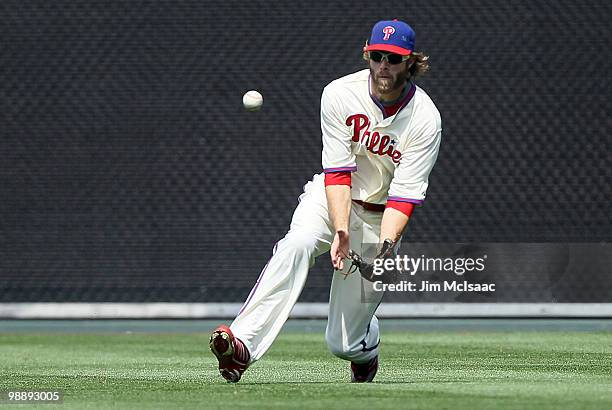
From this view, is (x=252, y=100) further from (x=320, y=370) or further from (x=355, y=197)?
(x=355, y=197)

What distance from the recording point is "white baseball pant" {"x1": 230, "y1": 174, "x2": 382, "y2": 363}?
573 cm

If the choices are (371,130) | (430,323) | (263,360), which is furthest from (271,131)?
(371,130)

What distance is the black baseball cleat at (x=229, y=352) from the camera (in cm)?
554

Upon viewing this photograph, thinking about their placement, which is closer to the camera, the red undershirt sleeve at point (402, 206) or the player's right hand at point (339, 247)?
the player's right hand at point (339, 247)

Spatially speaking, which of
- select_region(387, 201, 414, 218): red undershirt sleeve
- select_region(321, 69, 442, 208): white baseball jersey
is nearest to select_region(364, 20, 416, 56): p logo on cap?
select_region(321, 69, 442, 208): white baseball jersey

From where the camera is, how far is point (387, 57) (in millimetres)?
5875

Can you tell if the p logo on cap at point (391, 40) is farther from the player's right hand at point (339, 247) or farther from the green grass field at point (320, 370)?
the green grass field at point (320, 370)

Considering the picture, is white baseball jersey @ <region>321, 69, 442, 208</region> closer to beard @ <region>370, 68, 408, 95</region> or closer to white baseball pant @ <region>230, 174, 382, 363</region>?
beard @ <region>370, 68, 408, 95</region>

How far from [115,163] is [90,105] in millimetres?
595

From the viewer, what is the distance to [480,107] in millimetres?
11914

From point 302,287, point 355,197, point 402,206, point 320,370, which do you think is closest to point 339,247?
point 302,287

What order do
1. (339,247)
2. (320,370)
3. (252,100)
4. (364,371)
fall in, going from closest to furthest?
(339,247)
(364,371)
(320,370)
(252,100)

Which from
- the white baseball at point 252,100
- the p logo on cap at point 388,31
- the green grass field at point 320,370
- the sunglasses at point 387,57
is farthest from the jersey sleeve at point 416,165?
the white baseball at point 252,100

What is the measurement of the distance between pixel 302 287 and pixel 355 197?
2.08 feet
